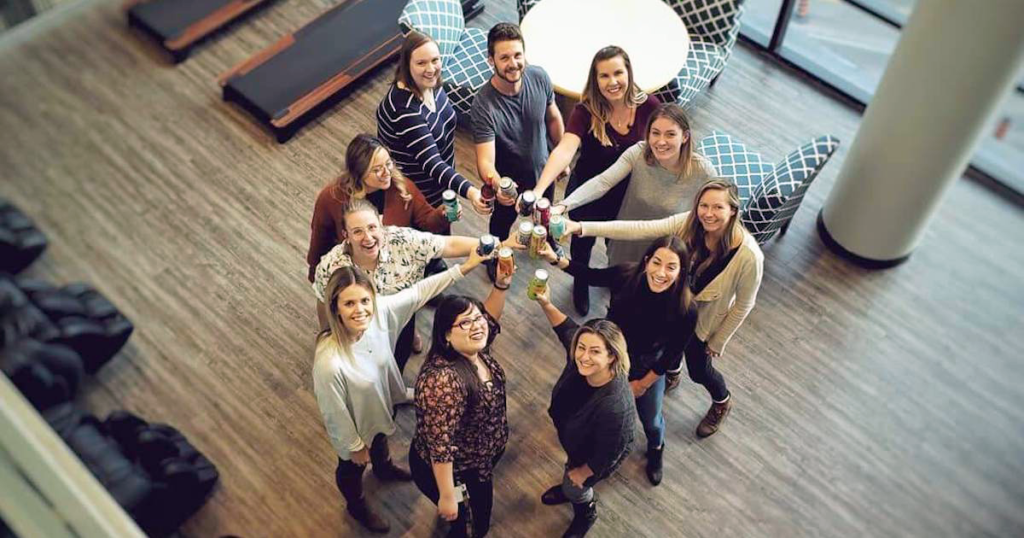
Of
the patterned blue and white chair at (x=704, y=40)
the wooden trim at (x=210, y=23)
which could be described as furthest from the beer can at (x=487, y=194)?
the wooden trim at (x=210, y=23)

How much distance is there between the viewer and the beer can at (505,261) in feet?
12.7

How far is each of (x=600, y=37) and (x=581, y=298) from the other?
5.25ft

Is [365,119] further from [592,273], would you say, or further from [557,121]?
[592,273]

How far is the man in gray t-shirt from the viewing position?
4.19 metres

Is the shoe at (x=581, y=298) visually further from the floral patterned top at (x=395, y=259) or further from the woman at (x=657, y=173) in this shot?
the floral patterned top at (x=395, y=259)

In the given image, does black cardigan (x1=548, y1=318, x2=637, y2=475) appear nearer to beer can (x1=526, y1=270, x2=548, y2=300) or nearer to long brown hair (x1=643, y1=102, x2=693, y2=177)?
beer can (x1=526, y1=270, x2=548, y2=300)

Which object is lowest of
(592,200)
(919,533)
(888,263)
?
(919,533)

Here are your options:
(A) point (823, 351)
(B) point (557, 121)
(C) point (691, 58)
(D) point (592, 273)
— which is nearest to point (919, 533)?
(A) point (823, 351)

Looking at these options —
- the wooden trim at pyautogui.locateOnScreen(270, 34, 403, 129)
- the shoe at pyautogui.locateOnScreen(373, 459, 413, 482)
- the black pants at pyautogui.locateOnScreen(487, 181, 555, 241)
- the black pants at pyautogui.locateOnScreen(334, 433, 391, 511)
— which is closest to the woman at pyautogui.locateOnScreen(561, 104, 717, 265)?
the black pants at pyautogui.locateOnScreen(487, 181, 555, 241)

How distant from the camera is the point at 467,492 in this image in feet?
13.0

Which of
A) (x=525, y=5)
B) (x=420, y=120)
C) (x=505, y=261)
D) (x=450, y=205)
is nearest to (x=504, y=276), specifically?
(x=505, y=261)

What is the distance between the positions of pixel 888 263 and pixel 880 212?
425 mm

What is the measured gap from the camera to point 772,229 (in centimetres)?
523

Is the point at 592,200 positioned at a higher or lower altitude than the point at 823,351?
higher
